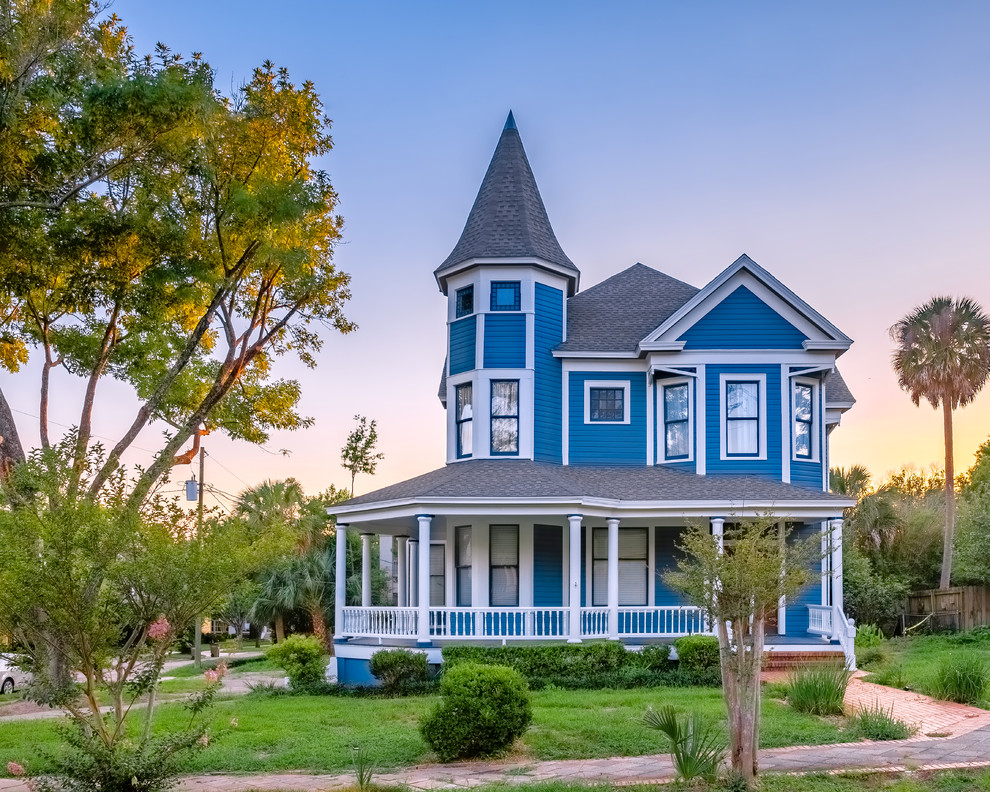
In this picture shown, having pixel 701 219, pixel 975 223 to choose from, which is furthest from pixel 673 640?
pixel 975 223

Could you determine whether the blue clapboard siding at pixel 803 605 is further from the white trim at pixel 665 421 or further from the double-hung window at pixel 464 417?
the double-hung window at pixel 464 417

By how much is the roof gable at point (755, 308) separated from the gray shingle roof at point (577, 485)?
295 centimetres

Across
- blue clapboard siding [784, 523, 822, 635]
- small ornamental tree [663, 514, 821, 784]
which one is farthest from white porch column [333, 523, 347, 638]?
small ornamental tree [663, 514, 821, 784]

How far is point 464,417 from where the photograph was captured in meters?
23.5

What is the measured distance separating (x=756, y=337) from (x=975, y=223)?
4.96 meters

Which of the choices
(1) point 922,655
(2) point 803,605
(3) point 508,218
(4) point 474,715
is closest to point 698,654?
(2) point 803,605

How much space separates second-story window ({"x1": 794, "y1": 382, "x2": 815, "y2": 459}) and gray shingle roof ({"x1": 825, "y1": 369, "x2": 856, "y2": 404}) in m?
2.06

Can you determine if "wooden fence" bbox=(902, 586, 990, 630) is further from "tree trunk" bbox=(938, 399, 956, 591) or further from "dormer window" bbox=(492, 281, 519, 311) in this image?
"dormer window" bbox=(492, 281, 519, 311)

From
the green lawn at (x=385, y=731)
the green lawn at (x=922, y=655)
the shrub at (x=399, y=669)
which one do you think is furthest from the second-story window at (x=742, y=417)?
the shrub at (x=399, y=669)

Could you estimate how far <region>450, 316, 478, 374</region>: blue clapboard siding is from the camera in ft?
76.6

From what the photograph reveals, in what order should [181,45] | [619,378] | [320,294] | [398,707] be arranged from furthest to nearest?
[619,378] → [320,294] → [181,45] → [398,707]

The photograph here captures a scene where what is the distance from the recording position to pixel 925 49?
60.1 feet

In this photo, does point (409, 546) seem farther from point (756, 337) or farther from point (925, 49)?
point (925, 49)

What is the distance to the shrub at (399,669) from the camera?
18562 mm
